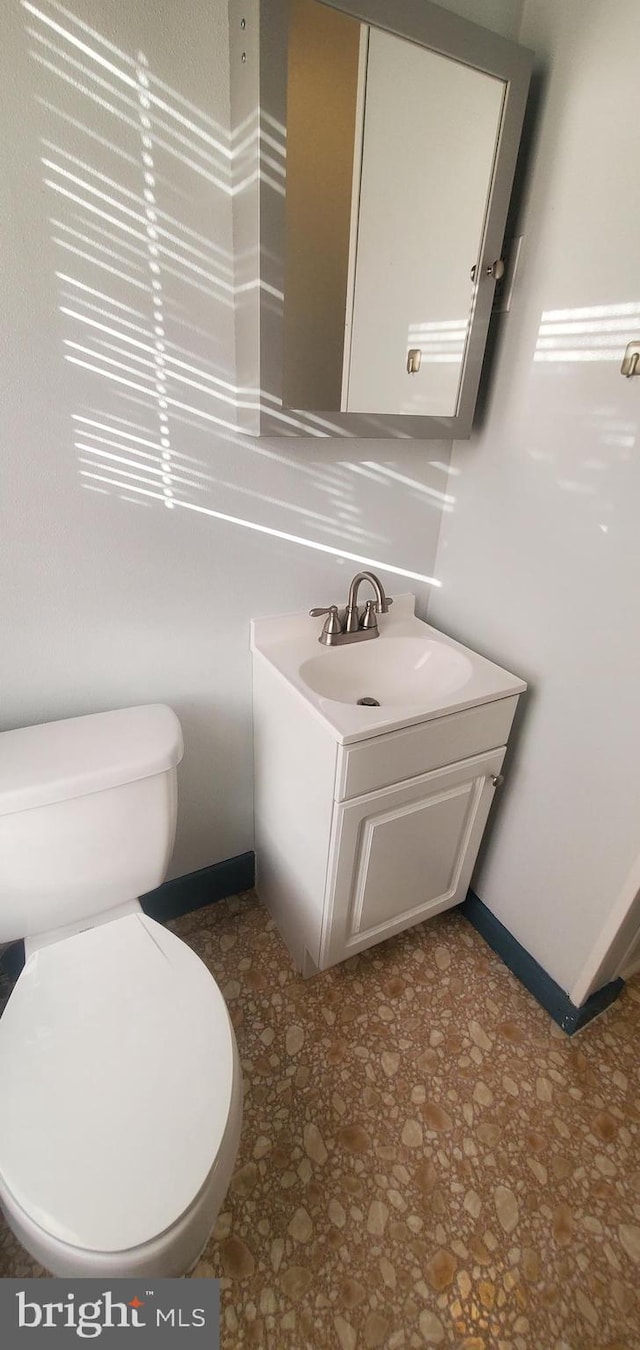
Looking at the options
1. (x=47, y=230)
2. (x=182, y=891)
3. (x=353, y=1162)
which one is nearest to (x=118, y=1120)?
(x=353, y=1162)

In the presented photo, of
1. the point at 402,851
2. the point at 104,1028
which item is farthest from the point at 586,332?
the point at 104,1028

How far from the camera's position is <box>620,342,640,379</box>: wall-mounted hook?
36.6 inches

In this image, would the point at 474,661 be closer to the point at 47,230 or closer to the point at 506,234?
the point at 506,234

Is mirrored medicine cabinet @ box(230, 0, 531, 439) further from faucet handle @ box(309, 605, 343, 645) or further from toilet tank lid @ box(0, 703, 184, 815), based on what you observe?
toilet tank lid @ box(0, 703, 184, 815)

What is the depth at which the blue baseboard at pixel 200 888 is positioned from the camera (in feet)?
4.91

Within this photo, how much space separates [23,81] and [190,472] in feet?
1.85

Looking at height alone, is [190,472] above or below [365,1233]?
above

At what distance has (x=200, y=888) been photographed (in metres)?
1.55

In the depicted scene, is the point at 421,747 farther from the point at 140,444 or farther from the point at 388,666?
the point at 140,444

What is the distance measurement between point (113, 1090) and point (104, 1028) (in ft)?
0.29

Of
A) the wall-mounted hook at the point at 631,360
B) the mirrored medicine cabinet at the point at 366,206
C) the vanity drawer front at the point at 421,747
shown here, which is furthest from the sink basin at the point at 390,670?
the wall-mounted hook at the point at 631,360

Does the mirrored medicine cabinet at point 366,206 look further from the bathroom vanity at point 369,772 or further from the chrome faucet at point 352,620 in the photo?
the bathroom vanity at point 369,772

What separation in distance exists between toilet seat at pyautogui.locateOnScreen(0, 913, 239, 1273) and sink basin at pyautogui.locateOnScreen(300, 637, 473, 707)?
64 centimetres

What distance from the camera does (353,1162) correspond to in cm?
110
